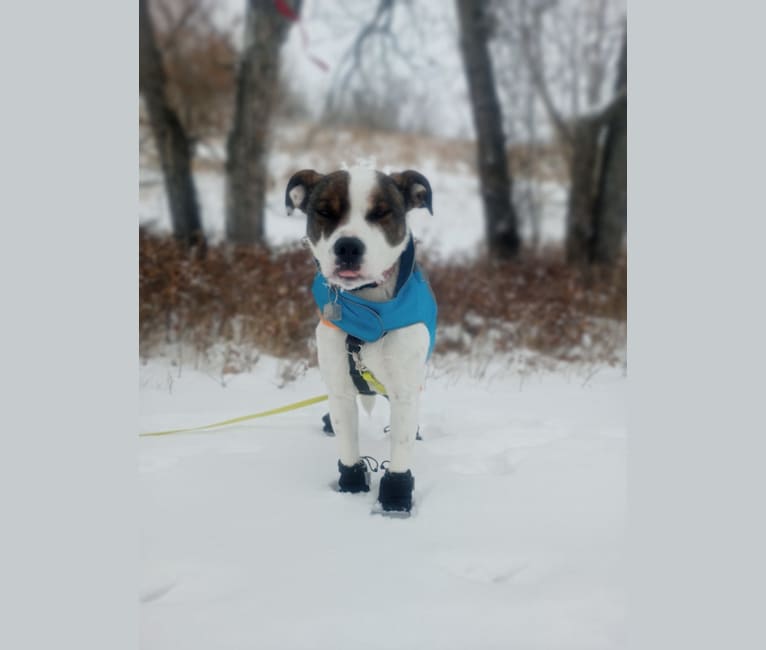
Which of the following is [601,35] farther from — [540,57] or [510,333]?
[510,333]

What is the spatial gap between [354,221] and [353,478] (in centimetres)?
88

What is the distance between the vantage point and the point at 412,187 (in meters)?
1.81

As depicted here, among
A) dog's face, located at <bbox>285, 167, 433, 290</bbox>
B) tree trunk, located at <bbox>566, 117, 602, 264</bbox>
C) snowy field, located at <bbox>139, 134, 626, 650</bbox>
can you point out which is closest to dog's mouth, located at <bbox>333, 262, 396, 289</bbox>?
dog's face, located at <bbox>285, 167, 433, 290</bbox>

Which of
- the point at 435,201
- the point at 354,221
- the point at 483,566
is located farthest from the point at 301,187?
the point at 435,201

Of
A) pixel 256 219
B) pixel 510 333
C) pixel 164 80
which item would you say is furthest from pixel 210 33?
pixel 510 333

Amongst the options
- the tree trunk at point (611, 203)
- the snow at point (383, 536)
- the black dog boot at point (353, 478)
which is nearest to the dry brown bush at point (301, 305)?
the tree trunk at point (611, 203)

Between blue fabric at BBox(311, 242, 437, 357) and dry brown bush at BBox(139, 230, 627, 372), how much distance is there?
1.70 metres

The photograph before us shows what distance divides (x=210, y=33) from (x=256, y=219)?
4.96 feet

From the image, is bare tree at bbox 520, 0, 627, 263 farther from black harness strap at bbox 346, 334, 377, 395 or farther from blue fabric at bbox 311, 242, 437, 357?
black harness strap at bbox 346, 334, 377, 395

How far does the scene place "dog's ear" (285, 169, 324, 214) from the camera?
1777mm

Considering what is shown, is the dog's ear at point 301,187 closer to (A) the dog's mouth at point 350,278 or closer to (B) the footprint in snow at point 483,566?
(A) the dog's mouth at point 350,278

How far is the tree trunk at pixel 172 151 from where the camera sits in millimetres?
4672

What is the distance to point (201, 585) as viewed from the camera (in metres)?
1.47

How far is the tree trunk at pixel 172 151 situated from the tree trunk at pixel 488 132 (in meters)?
2.62
